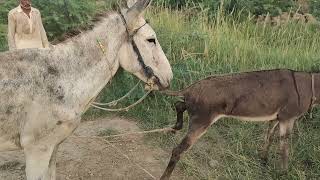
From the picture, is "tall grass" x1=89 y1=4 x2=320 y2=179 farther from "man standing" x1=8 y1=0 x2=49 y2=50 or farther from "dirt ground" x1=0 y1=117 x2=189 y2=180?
"man standing" x1=8 y1=0 x2=49 y2=50

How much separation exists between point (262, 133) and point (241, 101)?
136cm

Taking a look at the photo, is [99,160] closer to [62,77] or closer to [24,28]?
[24,28]

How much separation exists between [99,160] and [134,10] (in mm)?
2311

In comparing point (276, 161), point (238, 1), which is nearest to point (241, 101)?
point (276, 161)

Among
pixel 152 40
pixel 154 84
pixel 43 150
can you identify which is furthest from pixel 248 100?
pixel 43 150

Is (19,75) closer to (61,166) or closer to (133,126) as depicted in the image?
(61,166)

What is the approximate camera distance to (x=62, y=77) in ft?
A: 12.5

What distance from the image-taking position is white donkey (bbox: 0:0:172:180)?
3.65 m

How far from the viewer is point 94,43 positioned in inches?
155

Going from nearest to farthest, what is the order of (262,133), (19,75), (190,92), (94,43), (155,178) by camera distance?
(19,75) → (94,43) → (190,92) → (155,178) → (262,133)

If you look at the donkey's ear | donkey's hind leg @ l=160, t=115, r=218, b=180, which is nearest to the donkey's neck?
the donkey's ear

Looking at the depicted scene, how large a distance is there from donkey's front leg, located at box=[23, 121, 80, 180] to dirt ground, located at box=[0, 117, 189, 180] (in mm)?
1619

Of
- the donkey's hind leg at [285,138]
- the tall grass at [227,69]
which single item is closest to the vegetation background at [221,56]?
the tall grass at [227,69]

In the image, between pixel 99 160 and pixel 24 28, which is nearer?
pixel 24 28
